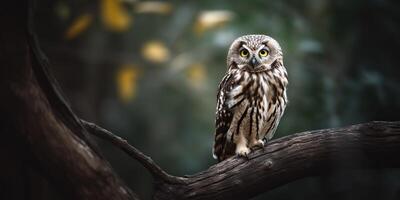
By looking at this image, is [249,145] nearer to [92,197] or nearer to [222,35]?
[92,197]

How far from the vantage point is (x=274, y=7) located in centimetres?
703

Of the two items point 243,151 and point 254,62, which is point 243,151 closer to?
point 243,151

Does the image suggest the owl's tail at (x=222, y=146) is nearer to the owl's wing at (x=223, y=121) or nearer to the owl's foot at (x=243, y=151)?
the owl's wing at (x=223, y=121)

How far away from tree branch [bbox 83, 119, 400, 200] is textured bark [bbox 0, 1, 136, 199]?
287 mm

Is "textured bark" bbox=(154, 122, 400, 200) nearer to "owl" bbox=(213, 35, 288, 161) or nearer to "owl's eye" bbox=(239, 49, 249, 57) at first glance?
"owl" bbox=(213, 35, 288, 161)

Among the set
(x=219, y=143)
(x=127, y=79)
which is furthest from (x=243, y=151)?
(x=127, y=79)

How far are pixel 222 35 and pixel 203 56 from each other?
2.33 ft

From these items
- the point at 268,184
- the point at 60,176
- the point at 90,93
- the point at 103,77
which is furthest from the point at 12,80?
the point at 103,77

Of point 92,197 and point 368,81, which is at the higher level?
point 368,81

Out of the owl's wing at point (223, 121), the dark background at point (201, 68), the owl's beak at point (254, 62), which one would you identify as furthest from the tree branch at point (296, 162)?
the owl's beak at point (254, 62)

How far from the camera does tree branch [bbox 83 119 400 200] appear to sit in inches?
130

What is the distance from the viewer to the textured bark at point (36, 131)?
9.03 feet

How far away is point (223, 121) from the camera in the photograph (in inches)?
164

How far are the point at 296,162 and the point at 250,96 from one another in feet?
2.59
